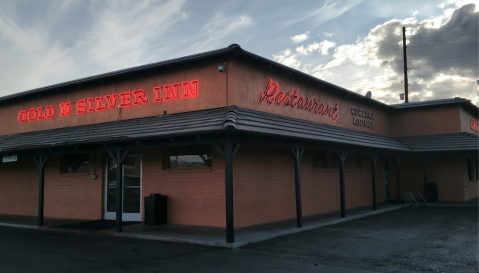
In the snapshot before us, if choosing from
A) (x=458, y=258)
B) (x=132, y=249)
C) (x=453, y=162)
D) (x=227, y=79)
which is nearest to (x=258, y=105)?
(x=227, y=79)

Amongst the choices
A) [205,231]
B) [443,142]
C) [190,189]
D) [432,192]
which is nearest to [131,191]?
[190,189]

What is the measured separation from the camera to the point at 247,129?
9.72 m

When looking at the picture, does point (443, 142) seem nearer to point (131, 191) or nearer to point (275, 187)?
point (275, 187)

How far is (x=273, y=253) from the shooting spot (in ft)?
28.9

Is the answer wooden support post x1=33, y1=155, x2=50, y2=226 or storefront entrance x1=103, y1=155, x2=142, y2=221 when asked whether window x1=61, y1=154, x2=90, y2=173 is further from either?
storefront entrance x1=103, y1=155, x2=142, y2=221

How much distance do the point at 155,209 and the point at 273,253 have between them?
16.8ft

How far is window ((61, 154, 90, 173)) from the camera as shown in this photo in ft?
50.9

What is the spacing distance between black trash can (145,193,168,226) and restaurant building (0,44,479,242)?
306 millimetres

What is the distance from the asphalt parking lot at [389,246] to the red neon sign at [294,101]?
4.58 meters

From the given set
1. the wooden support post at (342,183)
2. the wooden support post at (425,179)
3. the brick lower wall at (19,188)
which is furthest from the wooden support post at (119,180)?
the wooden support post at (425,179)

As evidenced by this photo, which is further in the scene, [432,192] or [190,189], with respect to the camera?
[432,192]

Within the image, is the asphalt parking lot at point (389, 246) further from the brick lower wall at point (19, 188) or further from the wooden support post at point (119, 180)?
the brick lower wall at point (19, 188)

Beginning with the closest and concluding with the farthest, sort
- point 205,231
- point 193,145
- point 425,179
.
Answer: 1. point 205,231
2. point 193,145
3. point 425,179

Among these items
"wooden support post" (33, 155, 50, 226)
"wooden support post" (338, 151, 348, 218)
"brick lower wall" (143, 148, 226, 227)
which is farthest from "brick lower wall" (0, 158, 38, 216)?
"wooden support post" (338, 151, 348, 218)
